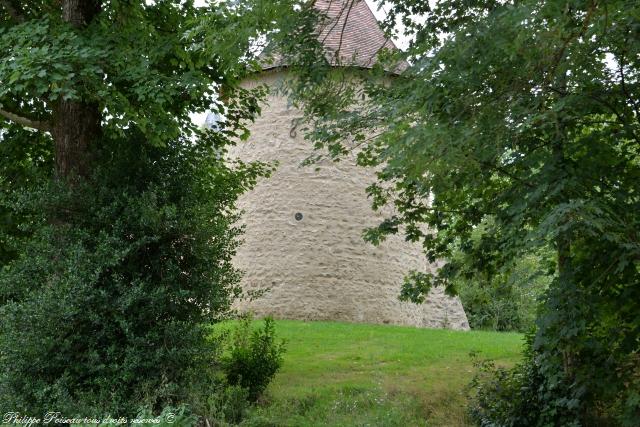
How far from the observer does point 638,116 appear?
19.7 feet

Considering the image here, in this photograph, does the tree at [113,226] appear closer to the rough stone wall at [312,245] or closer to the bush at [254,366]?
the bush at [254,366]

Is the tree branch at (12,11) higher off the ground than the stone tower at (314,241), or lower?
higher

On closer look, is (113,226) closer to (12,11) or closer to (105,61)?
(105,61)

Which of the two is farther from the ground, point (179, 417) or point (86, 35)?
point (86, 35)

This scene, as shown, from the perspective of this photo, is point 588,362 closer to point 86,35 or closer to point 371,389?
point 371,389

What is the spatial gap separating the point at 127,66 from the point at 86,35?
71cm

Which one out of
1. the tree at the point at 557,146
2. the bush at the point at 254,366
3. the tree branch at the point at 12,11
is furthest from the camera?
the tree branch at the point at 12,11

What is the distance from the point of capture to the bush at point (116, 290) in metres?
7.00

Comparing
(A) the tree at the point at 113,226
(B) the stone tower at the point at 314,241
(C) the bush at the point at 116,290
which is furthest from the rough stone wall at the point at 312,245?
(C) the bush at the point at 116,290

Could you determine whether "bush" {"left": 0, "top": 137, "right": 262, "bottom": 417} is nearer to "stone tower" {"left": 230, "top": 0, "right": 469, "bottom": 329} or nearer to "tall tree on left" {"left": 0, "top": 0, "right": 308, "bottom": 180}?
"tall tree on left" {"left": 0, "top": 0, "right": 308, "bottom": 180}

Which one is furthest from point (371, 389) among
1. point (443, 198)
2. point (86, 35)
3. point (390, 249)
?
point (390, 249)

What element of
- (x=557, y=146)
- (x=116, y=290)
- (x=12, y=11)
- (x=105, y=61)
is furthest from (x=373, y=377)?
(x=12, y=11)

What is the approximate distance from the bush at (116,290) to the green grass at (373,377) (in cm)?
120

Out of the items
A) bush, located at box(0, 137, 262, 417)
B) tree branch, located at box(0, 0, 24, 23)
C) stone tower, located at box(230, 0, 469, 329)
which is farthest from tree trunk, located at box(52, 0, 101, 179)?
stone tower, located at box(230, 0, 469, 329)
